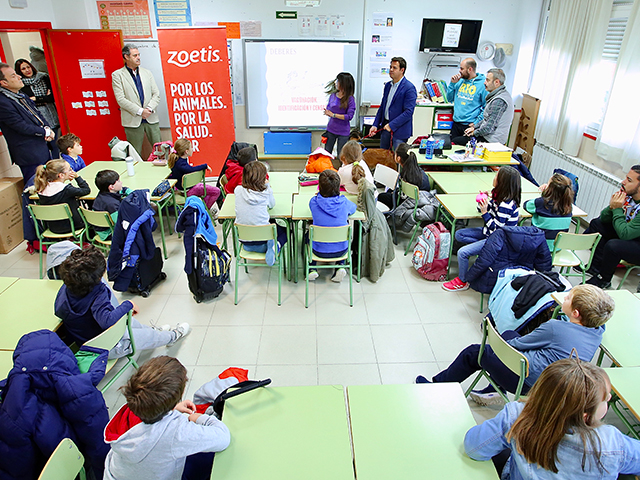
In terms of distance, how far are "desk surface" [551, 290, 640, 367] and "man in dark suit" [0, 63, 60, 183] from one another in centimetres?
535

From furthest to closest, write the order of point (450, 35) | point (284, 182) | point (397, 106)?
point (450, 35) < point (397, 106) < point (284, 182)

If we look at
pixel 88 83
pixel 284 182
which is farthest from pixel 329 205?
pixel 88 83

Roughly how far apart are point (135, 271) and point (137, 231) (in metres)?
0.45

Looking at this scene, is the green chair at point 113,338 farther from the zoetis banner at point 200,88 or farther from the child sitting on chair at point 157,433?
the zoetis banner at point 200,88

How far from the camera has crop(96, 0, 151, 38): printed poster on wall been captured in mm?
6242

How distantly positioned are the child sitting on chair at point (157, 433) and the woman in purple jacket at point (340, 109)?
16.2ft

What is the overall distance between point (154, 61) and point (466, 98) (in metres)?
4.61

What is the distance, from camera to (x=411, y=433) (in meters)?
1.74

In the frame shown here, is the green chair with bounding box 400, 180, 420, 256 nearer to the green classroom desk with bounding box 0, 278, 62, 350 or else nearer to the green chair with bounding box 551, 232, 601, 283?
the green chair with bounding box 551, 232, 601, 283

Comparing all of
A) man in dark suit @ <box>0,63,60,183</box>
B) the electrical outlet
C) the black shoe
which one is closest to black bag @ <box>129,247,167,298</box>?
man in dark suit @ <box>0,63,60,183</box>

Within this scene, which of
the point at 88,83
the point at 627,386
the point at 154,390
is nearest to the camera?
the point at 154,390

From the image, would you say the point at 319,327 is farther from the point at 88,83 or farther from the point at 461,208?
the point at 88,83

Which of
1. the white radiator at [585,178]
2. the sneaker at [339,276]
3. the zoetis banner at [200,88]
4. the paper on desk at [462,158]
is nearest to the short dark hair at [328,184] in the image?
the sneaker at [339,276]

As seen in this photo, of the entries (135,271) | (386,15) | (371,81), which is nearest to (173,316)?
(135,271)
